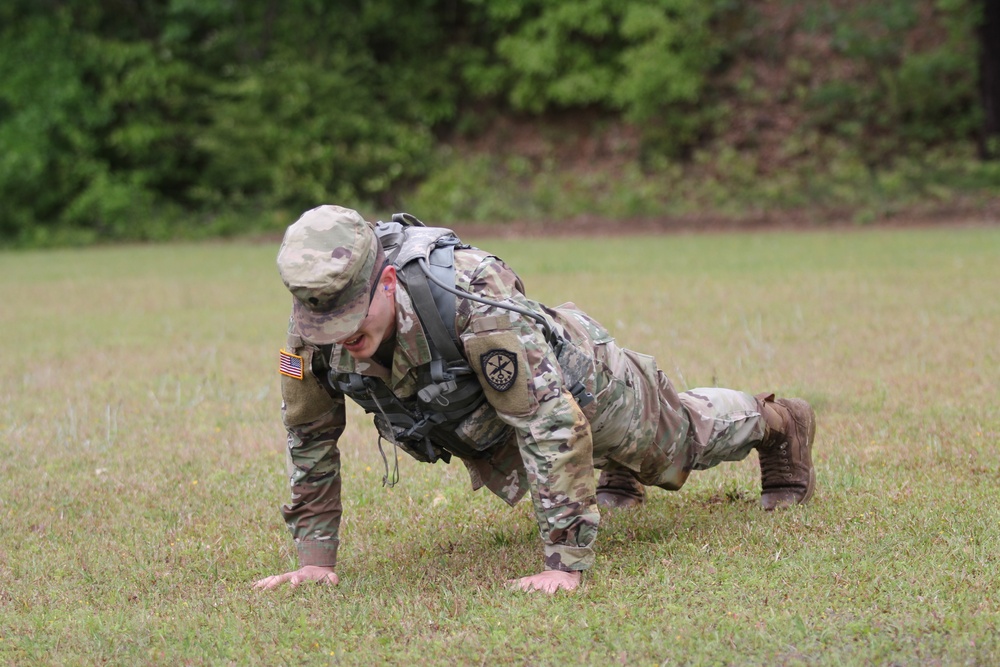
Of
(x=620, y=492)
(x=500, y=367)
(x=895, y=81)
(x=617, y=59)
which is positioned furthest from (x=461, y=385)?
(x=617, y=59)

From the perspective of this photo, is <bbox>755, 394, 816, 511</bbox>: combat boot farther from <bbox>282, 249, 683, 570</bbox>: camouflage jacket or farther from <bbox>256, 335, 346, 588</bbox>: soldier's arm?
<bbox>256, 335, 346, 588</bbox>: soldier's arm

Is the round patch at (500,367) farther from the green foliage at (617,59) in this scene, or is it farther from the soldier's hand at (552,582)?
the green foliage at (617,59)

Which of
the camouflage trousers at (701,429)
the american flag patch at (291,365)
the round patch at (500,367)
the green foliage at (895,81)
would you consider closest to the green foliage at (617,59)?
the green foliage at (895,81)

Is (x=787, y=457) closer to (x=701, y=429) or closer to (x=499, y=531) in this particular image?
(x=701, y=429)

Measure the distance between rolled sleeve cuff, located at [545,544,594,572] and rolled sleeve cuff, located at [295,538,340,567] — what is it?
0.92 metres

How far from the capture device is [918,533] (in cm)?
450

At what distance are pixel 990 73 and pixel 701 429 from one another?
788 inches

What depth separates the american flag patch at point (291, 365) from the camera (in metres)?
3.95

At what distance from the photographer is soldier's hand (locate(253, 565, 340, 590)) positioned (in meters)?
4.35

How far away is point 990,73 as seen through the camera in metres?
21.7

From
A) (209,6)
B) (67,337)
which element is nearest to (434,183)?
(209,6)

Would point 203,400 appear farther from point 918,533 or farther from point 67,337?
point 918,533

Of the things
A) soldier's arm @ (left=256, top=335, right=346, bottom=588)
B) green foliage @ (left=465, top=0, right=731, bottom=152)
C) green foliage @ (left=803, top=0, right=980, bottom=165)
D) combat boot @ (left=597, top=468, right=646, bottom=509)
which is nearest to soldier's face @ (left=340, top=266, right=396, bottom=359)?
soldier's arm @ (left=256, top=335, right=346, bottom=588)

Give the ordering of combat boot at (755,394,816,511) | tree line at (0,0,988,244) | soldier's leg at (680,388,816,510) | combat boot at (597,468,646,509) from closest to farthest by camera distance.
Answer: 1. soldier's leg at (680,388,816,510)
2. combat boot at (755,394,816,511)
3. combat boot at (597,468,646,509)
4. tree line at (0,0,988,244)
